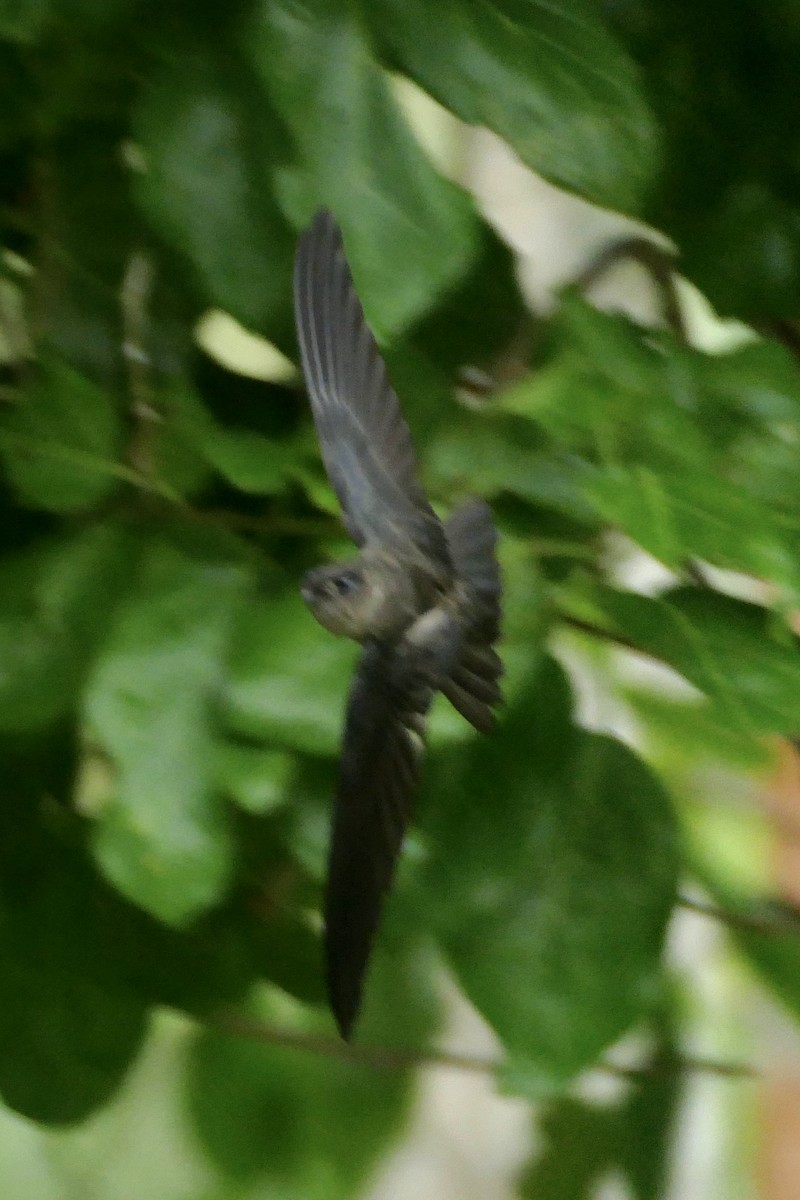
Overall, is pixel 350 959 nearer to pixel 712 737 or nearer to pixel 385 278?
pixel 385 278

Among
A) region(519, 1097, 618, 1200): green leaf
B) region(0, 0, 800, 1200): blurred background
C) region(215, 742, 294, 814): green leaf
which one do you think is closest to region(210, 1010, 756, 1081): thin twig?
region(0, 0, 800, 1200): blurred background

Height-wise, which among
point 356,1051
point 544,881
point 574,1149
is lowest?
point 574,1149

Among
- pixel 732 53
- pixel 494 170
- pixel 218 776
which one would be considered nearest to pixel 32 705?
pixel 218 776

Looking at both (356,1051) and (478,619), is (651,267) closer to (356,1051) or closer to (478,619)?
(478,619)

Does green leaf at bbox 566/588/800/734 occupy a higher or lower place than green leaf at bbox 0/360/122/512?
higher

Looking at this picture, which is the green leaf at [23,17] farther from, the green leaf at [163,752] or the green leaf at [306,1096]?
the green leaf at [306,1096]

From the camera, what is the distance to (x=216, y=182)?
15.7 inches

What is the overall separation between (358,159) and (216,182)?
0.08 meters

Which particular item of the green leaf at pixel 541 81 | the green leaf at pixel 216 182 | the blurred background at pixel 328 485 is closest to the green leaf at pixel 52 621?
the blurred background at pixel 328 485

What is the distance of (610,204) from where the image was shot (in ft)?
1.14

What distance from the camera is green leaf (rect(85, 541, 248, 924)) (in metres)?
0.40

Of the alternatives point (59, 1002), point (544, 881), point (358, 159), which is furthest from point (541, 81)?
point (59, 1002)

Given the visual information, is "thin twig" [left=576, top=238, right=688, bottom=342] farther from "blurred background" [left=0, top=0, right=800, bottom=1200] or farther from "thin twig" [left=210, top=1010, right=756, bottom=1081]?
"thin twig" [left=210, top=1010, right=756, bottom=1081]

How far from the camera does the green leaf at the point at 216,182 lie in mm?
389
